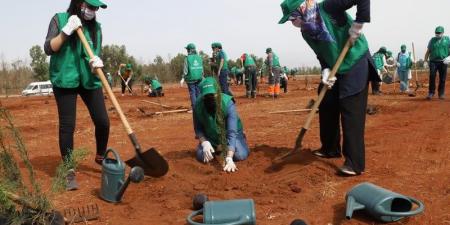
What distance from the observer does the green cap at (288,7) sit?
4352 mm

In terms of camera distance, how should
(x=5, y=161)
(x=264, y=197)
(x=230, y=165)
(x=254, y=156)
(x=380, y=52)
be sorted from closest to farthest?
(x=5, y=161) → (x=264, y=197) → (x=230, y=165) → (x=254, y=156) → (x=380, y=52)

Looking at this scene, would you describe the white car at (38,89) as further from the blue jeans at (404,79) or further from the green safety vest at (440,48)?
the green safety vest at (440,48)

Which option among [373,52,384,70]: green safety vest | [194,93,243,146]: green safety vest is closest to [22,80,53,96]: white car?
[373,52,384,70]: green safety vest

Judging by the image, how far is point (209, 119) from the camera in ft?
16.9

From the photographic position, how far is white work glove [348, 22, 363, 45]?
13.7ft

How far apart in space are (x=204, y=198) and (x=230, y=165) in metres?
1.12

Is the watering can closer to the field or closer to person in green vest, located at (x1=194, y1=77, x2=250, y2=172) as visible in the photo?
the field

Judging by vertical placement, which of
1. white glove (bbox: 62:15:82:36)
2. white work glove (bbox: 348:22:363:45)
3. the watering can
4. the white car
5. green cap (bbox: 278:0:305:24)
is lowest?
the white car

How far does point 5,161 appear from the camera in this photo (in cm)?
318

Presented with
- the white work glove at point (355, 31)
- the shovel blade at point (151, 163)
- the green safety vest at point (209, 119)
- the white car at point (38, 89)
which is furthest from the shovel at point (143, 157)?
the white car at point (38, 89)

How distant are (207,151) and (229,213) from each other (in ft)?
6.32

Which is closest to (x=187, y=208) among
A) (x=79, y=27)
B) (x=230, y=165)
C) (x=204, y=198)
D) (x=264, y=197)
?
(x=204, y=198)

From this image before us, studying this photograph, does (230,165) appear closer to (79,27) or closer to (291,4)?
(291,4)

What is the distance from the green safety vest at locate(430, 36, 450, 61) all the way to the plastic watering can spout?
33.4 feet
